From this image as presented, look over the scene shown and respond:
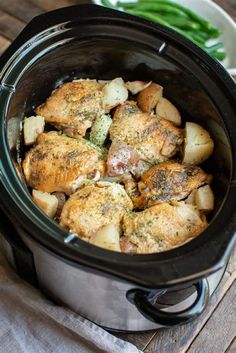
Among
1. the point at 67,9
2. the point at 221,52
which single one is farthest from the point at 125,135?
the point at 221,52

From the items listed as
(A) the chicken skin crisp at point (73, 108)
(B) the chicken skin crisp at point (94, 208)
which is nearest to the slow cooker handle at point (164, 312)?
(B) the chicken skin crisp at point (94, 208)

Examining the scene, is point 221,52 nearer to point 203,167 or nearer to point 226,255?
point 203,167

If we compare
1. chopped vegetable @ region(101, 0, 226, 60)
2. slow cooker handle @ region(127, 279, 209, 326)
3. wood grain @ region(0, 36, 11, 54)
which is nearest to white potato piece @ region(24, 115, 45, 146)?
slow cooker handle @ region(127, 279, 209, 326)

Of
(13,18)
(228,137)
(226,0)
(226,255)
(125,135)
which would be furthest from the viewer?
(226,0)

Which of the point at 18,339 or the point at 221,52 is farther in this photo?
the point at 221,52

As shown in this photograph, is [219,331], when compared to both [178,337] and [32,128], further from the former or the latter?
[32,128]

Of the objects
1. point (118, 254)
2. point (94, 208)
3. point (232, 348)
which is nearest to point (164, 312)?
point (118, 254)

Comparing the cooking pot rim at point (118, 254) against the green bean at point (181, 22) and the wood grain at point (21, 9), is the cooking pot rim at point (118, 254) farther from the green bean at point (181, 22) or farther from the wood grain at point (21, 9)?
the green bean at point (181, 22)
